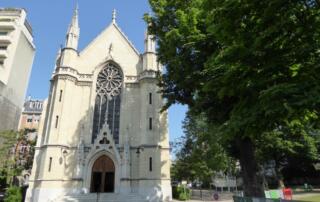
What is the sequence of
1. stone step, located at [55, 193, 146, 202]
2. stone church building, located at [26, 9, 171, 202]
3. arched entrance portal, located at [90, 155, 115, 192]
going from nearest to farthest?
stone step, located at [55, 193, 146, 202] < stone church building, located at [26, 9, 171, 202] < arched entrance portal, located at [90, 155, 115, 192]

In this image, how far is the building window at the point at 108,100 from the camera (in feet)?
83.3

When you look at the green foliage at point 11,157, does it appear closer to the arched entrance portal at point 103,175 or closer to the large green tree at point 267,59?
the arched entrance portal at point 103,175

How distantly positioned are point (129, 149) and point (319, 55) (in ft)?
63.7

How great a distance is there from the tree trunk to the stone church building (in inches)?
423

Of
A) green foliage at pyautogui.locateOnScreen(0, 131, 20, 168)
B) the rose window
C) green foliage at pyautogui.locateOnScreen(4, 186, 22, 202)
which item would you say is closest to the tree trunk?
the rose window

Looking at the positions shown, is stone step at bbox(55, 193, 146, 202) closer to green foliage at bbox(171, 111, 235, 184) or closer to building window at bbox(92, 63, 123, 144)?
building window at bbox(92, 63, 123, 144)

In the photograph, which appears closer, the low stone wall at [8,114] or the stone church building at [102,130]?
the stone church building at [102,130]

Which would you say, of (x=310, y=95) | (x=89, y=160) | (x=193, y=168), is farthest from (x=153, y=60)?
(x=310, y=95)

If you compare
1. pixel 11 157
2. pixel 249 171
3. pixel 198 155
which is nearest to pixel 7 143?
pixel 11 157

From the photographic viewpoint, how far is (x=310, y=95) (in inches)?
214

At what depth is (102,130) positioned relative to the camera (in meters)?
24.5

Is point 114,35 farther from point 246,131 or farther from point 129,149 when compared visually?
point 246,131

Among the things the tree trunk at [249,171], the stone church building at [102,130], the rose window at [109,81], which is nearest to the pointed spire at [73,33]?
the stone church building at [102,130]

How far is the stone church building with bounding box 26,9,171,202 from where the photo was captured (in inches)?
880
